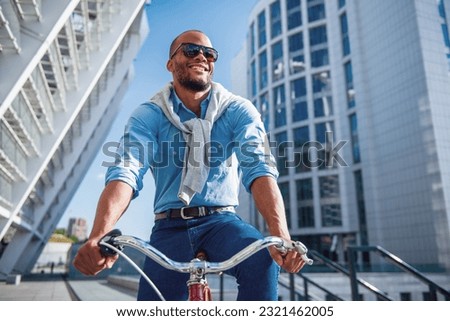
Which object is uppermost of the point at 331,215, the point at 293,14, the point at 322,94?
the point at 293,14

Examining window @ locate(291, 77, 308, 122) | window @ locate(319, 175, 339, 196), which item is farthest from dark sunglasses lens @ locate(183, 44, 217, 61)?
window @ locate(291, 77, 308, 122)

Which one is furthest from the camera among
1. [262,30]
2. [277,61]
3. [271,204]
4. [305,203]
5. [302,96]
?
[262,30]

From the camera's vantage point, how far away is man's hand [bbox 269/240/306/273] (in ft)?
2.77

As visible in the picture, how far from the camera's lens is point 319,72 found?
2142 cm

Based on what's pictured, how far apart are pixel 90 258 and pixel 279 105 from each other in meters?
22.8

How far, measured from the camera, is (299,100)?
2216 cm

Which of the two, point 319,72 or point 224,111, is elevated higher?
point 319,72

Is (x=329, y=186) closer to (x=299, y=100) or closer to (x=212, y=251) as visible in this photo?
(x=299, y=100)

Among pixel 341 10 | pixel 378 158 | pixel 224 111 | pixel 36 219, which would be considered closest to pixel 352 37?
pixel 341 10

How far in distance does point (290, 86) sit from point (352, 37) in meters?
4.55

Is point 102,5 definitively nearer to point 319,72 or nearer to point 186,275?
point 186,275

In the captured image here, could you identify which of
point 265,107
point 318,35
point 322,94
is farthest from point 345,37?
point 265,107

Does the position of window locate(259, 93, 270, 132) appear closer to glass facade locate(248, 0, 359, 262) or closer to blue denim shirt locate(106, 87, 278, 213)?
glass facade locate(248, 0, 359, 262)
